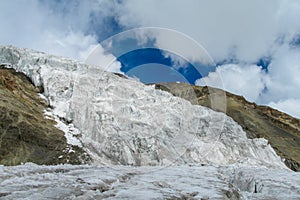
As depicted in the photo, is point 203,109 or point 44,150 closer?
point 44,150

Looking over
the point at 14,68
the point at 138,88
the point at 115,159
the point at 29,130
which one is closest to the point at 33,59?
the point at 14,68

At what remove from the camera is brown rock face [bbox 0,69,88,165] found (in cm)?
9138

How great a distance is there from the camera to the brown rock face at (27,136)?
91375 millimetres

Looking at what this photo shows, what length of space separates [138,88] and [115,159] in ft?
146

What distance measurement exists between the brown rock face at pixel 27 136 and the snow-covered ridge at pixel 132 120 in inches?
312

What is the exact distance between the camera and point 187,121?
133m

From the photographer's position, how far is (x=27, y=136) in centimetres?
9900

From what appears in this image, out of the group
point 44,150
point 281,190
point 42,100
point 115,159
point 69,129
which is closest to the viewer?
point 281,190

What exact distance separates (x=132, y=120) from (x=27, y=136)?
35.2 meters

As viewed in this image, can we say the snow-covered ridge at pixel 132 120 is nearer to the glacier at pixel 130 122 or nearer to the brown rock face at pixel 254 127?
the glacier at pixel 130 122

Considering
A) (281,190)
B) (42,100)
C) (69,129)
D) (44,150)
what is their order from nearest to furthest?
1. (281,190)
2. (44,150)
3. (69,129)
4. (42,100)

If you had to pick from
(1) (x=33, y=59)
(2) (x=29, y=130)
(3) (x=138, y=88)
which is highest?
(1) (x=33, y=59)

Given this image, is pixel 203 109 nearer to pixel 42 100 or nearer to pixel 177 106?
pixel 177 106

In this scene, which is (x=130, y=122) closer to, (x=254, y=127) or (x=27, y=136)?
(x=27, y=136)
